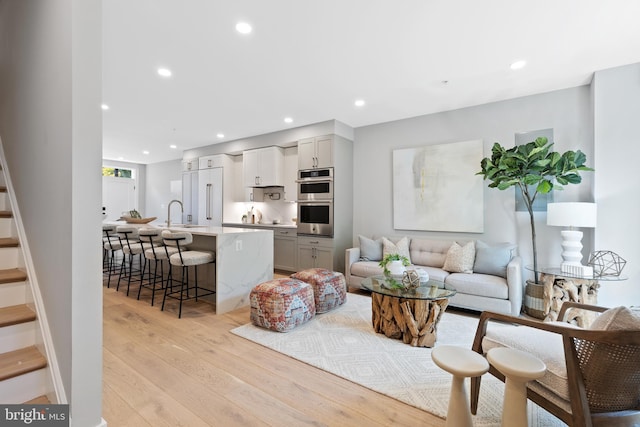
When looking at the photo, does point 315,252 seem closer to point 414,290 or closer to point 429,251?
point 429,251

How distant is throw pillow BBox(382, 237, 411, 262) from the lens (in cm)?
450

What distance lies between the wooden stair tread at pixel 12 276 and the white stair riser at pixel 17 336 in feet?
1.04

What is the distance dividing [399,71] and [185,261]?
3215 millimetres

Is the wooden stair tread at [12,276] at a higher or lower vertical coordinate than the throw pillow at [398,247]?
higher

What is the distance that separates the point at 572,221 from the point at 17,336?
184 inches

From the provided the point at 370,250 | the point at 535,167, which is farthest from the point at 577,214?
the point at 370,250

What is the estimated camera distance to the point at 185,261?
3.34m

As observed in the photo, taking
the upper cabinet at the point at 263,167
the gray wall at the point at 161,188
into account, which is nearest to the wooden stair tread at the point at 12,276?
the upper cabinet at the point at 263,167

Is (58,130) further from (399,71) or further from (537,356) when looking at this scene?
(399,71)

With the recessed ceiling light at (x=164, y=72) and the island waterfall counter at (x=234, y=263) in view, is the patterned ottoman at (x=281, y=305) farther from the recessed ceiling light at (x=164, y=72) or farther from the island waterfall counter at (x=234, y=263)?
the recessed ceiling light at (x=164, y=72)

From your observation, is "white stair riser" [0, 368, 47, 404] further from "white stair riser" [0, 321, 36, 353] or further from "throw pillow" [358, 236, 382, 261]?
"throw pillow" [358, 236, 382, 261]

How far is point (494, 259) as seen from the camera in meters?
3.75

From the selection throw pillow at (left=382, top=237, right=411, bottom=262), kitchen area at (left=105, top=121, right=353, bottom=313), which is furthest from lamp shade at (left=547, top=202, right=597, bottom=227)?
kitchen area at (left=105, top=121, right=353, bottom=313)

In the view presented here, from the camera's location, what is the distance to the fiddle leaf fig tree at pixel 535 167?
3305 mm
